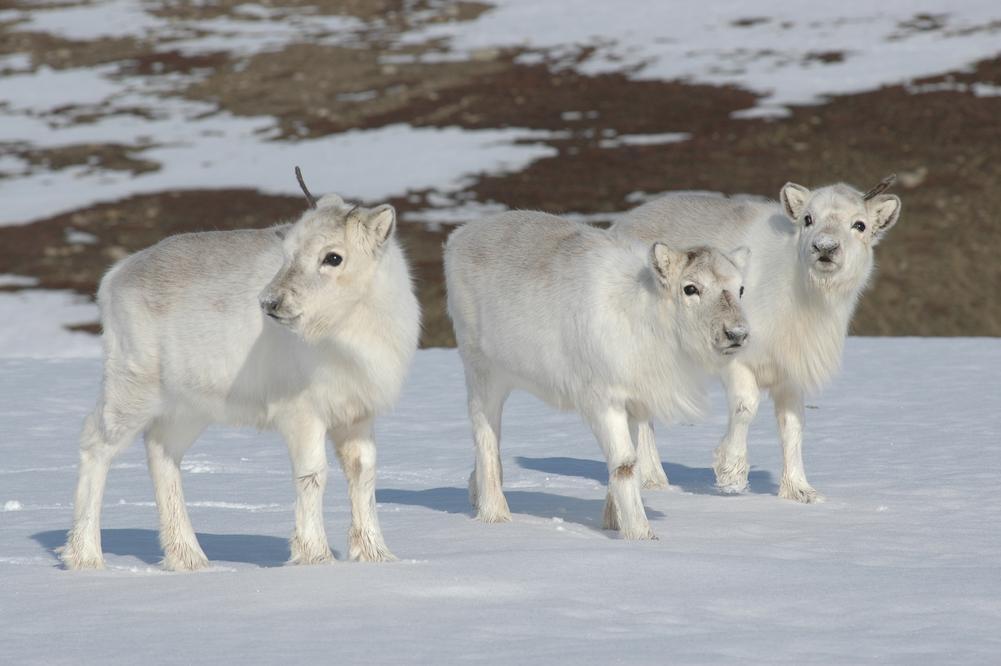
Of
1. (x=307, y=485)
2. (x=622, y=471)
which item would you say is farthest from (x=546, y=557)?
(x=622, y=471)

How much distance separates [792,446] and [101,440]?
445cm

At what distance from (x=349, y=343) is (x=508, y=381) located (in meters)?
2.10

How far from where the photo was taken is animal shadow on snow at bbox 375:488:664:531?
30.1ft

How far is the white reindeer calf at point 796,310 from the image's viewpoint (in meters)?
9.56

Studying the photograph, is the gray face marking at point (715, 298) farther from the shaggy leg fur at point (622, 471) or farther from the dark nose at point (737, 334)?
the shaggy leg fur at point (622, 471)

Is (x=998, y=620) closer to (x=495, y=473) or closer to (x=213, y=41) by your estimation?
(x=495, y=473)

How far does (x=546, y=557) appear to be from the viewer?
6.78 m

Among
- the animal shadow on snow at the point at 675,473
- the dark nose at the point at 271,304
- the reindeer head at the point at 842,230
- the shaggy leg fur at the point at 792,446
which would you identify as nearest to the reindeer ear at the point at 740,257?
the reindeer head at the point at 842,230

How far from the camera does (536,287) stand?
8.79 m

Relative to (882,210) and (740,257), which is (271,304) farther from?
(882,210)

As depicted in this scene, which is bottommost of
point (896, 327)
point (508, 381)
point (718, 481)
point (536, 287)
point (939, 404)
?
point (896, 327)

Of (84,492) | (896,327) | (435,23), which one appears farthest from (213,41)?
(84,492)

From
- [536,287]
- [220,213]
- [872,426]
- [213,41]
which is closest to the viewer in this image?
[536,287]

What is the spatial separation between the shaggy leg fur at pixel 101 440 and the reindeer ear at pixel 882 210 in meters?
4.92
